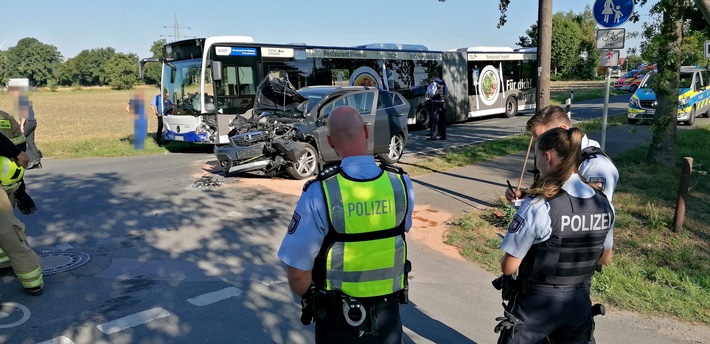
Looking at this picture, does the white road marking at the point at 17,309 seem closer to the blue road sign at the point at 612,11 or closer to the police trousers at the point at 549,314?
the police trousers at the point at 549,314

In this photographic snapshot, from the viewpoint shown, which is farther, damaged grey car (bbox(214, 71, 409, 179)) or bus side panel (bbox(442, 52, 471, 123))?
bus side panel (bbox(442, 52, 471, 123))

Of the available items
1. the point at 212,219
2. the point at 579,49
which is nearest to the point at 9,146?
the point at 212,219

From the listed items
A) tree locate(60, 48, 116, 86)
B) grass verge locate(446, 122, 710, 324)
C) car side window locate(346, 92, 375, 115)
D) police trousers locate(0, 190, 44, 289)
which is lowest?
grass verge locate(446, 122, 710, 324)

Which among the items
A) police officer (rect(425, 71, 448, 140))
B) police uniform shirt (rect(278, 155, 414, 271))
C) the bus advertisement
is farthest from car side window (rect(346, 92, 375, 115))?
police uniform shirt (rect(278, 155, 414, 271))

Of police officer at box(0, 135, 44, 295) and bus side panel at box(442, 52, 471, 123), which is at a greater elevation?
bus side panel at box(442, 52, 471, 123)

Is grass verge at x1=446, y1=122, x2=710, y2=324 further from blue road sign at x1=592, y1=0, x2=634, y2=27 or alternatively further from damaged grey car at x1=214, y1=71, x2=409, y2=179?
damaged grey car at x1=214, y1=71, x2=409, y2=179

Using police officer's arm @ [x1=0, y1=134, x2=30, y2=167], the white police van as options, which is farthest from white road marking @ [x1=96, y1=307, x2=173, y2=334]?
the white police van

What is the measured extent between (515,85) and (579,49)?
161 feet

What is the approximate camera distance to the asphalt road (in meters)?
3.89

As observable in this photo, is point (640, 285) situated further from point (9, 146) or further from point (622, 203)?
point (9, 146)

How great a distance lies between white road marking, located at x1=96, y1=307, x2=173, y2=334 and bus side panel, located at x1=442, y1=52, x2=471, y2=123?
1697cm

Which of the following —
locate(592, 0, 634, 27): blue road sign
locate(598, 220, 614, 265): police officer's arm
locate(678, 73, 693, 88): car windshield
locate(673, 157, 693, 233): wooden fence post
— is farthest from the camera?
locate(678, 73, 693, 88): car windshield

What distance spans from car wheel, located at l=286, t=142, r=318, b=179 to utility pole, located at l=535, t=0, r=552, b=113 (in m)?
4.65

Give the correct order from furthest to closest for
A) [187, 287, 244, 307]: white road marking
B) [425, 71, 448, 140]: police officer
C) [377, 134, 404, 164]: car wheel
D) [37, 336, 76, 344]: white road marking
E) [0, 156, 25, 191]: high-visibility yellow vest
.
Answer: [425, 71, 448, 140]: police officer
[377, 134, 404, 164]: car wheel
[0, 156, 25, 191]: high-visibility yellow vest
[187, 287, 244, 307]: white road marking
[37, 336, 76, 344]: white road marking
